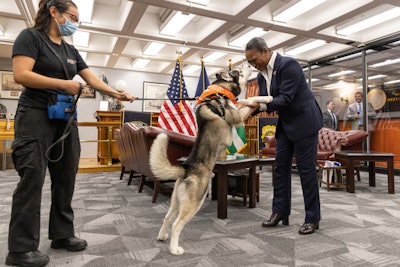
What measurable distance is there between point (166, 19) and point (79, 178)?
375 cm

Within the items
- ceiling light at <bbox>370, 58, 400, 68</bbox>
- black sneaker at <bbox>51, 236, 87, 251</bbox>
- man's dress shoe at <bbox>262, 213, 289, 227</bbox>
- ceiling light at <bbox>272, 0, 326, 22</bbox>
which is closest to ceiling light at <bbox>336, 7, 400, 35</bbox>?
ceiling light at <bbox>370, 58, 400, 68</bbox>

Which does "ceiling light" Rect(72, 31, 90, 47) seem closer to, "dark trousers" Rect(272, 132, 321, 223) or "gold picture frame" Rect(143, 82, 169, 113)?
"gold picture frame" Rect(143, 82, 169, 113)

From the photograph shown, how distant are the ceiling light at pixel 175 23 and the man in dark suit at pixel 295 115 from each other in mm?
3480

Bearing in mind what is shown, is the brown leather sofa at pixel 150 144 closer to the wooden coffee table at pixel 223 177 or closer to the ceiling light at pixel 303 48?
the wooden coffee table at pixel 223 177

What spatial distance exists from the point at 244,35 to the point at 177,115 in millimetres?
2654

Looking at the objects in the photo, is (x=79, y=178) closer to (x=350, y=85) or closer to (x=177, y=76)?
(x=177, y=76)

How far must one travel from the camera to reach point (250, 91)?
10.6 metres

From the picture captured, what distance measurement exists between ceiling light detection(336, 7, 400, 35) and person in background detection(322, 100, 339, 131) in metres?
2.26

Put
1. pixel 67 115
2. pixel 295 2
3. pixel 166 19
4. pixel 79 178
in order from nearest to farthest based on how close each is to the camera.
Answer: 1. pixel 67 115
2. pixel 295 2
3. pixel 79 178
4. pixel 166 19

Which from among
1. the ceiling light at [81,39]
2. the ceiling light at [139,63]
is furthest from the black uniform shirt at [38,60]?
the ceiling light at [139,63]

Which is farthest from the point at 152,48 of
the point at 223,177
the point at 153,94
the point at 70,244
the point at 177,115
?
the point at 70,244

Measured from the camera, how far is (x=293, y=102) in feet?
7.52

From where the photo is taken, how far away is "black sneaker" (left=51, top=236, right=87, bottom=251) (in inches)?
73.4

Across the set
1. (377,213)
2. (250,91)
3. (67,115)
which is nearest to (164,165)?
(67,115)
